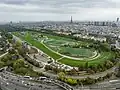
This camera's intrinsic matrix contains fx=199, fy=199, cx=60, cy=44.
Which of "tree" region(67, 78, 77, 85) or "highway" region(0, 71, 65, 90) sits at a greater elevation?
"highway" region(0, 71, 65, 90)

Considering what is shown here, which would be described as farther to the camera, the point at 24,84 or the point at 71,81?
the point at 71,81

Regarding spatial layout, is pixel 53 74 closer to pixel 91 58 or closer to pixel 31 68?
pixel 31 68

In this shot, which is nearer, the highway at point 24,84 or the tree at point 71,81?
the highway at point 24,84

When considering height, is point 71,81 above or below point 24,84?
below

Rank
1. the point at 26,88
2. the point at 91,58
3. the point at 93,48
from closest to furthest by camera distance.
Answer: the point at 26,88 < the point at 91,58 < the point at 93,48

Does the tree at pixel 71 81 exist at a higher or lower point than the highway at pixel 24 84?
lower

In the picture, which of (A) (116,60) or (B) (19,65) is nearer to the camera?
(B) (19,65)

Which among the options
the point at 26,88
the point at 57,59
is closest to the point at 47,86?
the point at 26,88

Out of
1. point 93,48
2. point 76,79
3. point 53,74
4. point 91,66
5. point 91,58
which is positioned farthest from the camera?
point 93,48

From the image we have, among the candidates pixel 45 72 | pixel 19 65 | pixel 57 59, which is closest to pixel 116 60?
pixel 57 59

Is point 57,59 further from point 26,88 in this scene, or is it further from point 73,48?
point 26,88

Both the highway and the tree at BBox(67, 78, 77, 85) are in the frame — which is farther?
the tree at BBox(67, 78, 77, 85)
